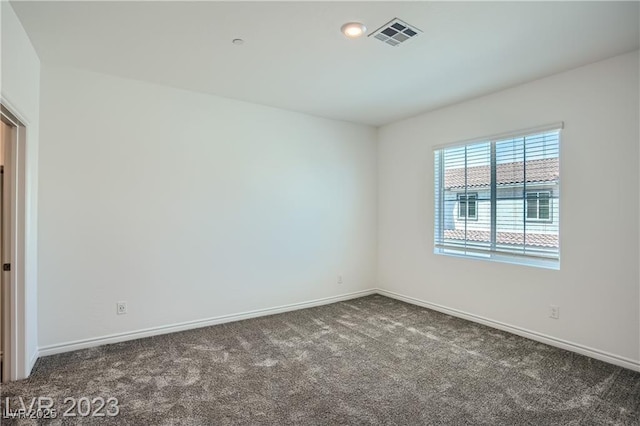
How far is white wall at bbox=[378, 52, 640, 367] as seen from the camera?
2857 mm

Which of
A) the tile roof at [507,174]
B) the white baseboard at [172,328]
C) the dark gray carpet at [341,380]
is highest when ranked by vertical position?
the tile roof at [507,174]

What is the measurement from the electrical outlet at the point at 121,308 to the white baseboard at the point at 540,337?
11.7 ft

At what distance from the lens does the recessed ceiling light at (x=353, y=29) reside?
96.5 inches

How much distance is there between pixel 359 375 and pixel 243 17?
2846 millimetres

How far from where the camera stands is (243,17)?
2352 mm

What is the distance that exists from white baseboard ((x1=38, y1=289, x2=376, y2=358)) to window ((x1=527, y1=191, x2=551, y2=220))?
2661 millimetres

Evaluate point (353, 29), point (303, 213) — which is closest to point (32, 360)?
point (303, 213)

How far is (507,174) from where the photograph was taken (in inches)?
148

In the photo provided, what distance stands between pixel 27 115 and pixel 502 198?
4536mm

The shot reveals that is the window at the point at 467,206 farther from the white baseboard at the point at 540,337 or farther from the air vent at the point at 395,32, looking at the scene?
the air vent at the point at 395,32

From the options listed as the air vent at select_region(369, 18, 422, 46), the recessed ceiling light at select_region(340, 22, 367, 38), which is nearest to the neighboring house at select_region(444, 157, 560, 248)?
the air vent at select_region(369, 18, 422, 46)

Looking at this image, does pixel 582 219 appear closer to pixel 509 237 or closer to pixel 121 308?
pixel 509 237

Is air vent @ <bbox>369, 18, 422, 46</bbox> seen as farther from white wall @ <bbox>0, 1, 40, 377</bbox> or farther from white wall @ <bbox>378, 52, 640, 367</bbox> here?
white wall @ <bbox>0, 1, 40, 377</bbox>

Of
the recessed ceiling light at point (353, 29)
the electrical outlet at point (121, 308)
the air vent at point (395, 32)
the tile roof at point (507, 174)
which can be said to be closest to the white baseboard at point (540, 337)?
the tile roof at point (507, 174)
